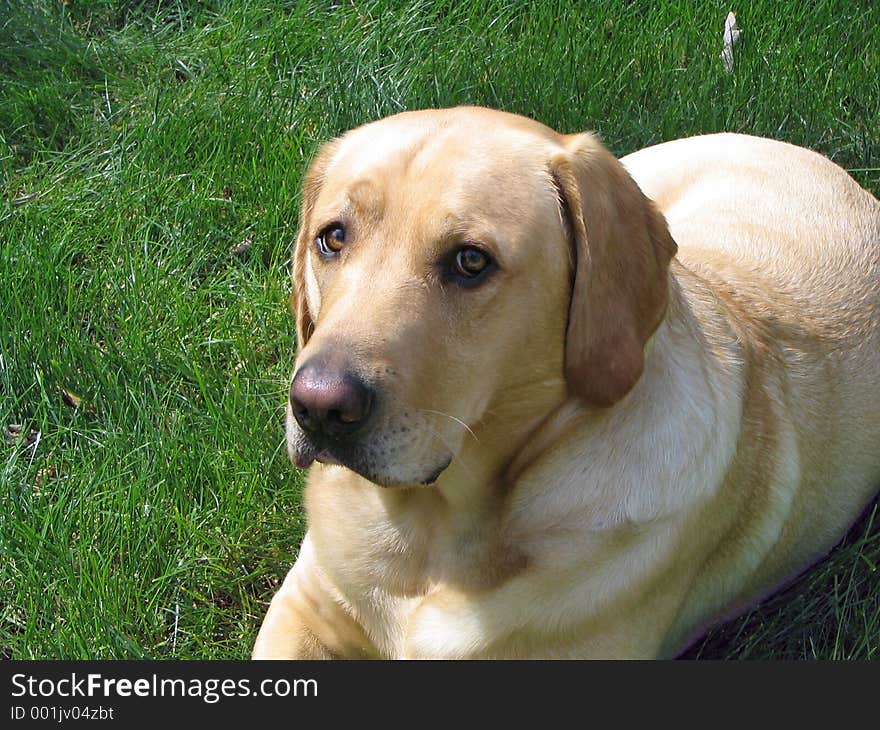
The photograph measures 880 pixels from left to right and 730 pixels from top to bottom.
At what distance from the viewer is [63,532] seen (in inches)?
137

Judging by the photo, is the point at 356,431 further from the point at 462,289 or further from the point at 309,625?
the point at 309,625

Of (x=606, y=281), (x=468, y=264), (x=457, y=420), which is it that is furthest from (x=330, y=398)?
(x=606, y=281)

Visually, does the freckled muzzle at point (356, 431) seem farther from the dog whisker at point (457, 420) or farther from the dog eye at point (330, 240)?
the dog eye at point (330, 240)

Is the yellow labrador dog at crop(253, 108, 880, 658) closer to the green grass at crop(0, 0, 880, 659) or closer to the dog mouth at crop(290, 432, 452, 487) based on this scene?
the dog mouth at crop(290, 432, 452, 487)

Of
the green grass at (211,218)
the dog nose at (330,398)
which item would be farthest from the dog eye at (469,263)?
the green grass at (211,218)

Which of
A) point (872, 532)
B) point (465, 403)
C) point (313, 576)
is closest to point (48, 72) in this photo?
point (313, 576)

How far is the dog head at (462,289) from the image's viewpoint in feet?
8.23

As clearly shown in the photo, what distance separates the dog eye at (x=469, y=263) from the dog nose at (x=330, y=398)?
1.17ft

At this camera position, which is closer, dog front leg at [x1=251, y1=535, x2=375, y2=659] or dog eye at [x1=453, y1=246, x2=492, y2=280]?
dog eye at [x1=453, y1=246, x2=492, y2=280]

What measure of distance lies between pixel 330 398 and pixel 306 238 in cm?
80

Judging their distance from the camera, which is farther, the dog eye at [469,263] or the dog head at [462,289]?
the dog eye at [469,263]

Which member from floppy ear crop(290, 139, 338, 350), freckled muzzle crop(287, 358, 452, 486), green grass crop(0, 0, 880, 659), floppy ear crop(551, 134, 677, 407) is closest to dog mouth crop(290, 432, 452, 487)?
freckled muzzle crop(287, 358, 452, 486)

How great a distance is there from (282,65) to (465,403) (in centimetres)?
320

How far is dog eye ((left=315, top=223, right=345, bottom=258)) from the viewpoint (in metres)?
2.74
